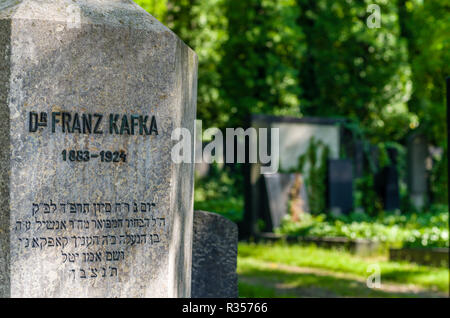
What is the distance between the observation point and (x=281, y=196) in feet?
44.4

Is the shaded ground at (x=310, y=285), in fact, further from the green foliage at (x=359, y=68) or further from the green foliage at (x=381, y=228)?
the green foliage at (x=359, y=68)

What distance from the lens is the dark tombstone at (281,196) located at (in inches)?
523

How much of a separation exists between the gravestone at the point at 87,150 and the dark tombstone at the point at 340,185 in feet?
34.3

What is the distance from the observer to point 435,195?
57.4 feet

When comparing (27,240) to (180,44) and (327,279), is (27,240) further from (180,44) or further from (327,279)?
(327,279)

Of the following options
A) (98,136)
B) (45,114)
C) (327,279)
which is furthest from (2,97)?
(327,279)

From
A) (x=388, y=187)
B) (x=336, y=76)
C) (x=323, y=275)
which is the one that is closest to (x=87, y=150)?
(x=323, y=275)

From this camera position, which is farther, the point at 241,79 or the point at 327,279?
the point at 241,79

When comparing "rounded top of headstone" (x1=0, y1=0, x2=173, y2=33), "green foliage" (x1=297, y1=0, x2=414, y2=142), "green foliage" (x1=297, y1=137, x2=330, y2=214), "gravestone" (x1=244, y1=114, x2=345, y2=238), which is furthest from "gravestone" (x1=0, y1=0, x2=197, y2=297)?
"green foliage" (x1=297, y1=0, x2=414, y2=142)

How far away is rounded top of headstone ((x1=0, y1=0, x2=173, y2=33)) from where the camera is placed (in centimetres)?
396

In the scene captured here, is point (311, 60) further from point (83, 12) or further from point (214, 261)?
point (83, 12)

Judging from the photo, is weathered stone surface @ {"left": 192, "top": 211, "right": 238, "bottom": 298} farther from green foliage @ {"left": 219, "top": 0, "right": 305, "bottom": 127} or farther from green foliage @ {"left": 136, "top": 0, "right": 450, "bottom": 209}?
green foliage @ {"left": 219, "top": 0, "right": 305, "bottom": 127}

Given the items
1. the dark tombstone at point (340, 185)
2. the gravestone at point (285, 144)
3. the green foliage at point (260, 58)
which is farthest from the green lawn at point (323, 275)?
the green foliage at point (260, 58)
